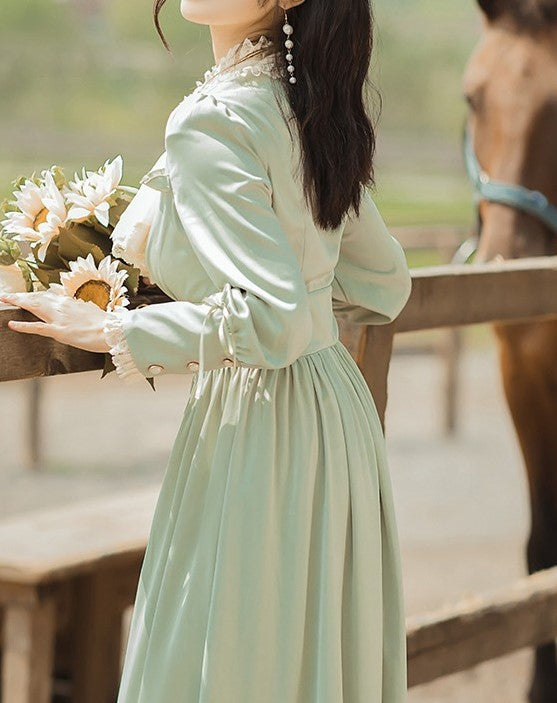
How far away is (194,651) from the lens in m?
1.43

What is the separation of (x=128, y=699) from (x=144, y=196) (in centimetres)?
59

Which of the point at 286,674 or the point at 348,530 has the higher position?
the point at 348,530

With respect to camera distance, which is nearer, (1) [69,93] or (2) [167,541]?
(2) [167,541]

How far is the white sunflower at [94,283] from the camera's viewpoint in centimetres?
141

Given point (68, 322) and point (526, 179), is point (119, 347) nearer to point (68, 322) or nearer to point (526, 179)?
point (68, 322)

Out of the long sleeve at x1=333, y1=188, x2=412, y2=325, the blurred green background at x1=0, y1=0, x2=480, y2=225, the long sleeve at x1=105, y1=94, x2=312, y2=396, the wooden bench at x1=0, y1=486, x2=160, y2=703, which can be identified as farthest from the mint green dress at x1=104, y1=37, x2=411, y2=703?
the blurred green background at x1=0, y1=0, x2=480, y2=225

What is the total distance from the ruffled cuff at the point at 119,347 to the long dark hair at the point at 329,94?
0.26 m

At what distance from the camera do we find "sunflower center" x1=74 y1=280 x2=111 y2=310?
4.66 feet

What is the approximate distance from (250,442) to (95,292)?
243mm

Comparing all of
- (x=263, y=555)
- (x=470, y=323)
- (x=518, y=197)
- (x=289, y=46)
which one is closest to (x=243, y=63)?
(x=289, y=46)

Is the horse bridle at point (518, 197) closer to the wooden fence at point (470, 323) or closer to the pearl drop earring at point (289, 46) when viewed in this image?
the wooden fence at point (470, 323)

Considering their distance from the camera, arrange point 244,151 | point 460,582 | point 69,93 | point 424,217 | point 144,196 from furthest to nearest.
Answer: point 69,93
point 424,217
point 460,582
point 144,196
point 244,151

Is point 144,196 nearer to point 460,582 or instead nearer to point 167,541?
point 167,541

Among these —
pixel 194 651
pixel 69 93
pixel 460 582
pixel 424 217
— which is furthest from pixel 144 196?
pixel 69 93
